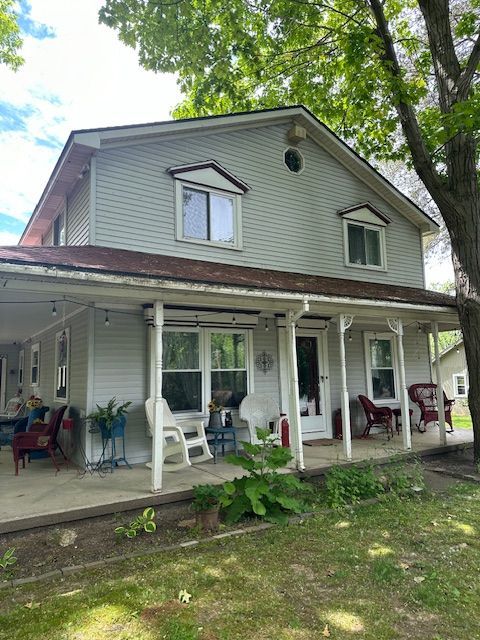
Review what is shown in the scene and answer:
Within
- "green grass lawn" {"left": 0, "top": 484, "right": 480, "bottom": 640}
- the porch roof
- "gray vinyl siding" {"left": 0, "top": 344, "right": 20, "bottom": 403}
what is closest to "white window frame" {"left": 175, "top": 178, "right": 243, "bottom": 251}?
the porch roof

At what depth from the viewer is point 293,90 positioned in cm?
1116

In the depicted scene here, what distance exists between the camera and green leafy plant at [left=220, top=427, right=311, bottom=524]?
175 inches

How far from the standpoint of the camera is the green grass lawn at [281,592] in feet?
8.84

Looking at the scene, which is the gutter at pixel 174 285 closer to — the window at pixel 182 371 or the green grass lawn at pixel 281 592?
the window at pixel 182 371

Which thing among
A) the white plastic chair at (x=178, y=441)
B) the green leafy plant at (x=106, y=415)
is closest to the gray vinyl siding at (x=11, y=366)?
the green leafy plant at (x=106, y=415)

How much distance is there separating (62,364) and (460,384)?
20623mm

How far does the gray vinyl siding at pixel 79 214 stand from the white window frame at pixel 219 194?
154cm

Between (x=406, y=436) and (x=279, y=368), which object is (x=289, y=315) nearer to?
(x=279, y=368)

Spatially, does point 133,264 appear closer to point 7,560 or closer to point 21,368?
point 7,560

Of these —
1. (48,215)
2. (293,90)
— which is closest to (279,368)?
(48,215)

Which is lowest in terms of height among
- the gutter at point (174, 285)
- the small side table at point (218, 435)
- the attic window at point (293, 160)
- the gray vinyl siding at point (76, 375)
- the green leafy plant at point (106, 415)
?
the small side table at point (218, 435)

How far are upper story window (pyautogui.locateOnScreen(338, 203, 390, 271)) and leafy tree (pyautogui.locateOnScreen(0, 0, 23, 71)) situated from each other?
34.6 ft

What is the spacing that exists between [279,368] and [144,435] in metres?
2.94

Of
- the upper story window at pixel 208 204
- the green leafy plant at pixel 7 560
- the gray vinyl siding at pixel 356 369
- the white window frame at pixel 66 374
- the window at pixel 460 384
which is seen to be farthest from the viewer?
the window at pixel 460 384
